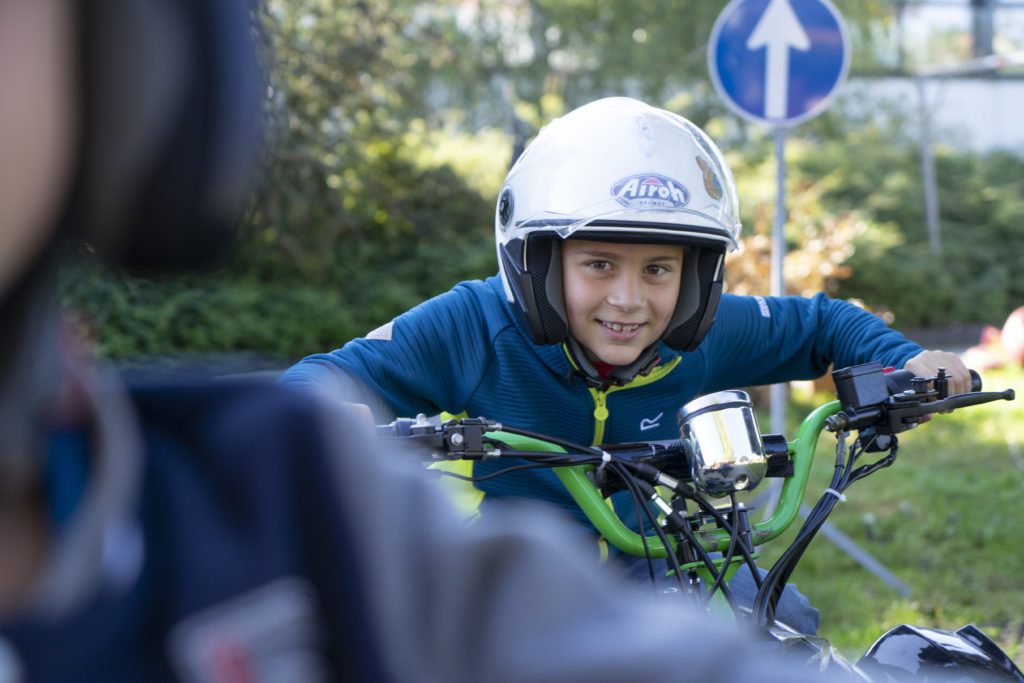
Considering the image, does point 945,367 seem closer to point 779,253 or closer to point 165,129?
point 165,129

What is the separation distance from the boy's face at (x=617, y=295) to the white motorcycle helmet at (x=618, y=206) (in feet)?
0.13

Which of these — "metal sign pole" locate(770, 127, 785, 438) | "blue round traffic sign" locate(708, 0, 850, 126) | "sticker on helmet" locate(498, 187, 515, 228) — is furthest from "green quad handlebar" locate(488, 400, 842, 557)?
"blue round traffic sign" locate(708, 0, 850, 126)

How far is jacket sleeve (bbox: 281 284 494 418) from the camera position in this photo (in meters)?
3.35

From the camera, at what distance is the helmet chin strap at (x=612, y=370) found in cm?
357

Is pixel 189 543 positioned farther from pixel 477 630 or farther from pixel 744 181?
pixel 744 181

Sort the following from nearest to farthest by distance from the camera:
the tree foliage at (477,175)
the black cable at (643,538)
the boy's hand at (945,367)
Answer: the black cable at (643,538), the boy's hand at (945,367), the tree foliage at (477,175)

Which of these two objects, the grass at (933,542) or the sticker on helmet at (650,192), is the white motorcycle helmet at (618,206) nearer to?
the sticker on helmet at (650,192)

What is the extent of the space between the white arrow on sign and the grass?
235 centimetres

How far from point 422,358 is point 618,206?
694mm

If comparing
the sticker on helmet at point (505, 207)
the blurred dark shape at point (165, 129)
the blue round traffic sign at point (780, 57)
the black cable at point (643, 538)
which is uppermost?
the blue round traffic sign at point (780, 57)

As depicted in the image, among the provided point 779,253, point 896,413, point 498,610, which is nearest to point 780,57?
point 779,253

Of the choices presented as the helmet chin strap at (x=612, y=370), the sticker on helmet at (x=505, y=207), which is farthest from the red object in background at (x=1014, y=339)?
the sticker on helmet at (x=505, y=207)

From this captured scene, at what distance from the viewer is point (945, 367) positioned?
3.29 meters

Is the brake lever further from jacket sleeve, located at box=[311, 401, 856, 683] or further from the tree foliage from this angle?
the tree foliage
